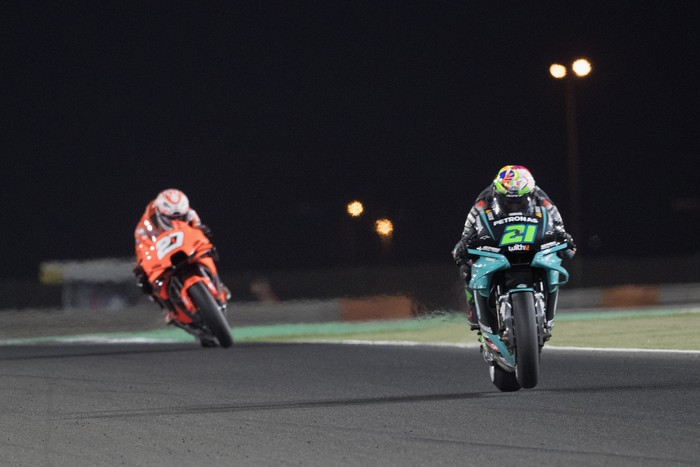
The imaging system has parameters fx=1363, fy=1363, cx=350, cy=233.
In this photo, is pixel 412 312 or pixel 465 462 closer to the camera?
pixel 465 462

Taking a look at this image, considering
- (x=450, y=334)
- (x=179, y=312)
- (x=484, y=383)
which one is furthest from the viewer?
(x=450, y=334)

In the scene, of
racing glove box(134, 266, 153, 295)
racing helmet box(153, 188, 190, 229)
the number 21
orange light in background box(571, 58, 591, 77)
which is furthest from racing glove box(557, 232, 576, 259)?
orange light in background box(571, 58, 591, 77)

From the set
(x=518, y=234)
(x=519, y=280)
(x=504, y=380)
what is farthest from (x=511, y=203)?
(x=504, y=380)

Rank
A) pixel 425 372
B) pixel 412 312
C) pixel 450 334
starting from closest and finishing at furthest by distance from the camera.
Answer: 1. pixel 425 372
2. pixel 450 334
3. pixel 412 312

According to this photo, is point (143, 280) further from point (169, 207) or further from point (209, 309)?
point (209, 309)

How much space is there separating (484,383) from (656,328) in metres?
8.18

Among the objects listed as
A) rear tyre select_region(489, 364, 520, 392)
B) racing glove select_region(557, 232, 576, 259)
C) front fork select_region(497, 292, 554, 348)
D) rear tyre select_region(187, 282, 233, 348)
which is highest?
racing glove select_region(557, 232, 576, 259)

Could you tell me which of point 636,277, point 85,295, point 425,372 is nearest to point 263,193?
point 636,277

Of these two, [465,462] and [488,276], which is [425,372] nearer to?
[488,276]

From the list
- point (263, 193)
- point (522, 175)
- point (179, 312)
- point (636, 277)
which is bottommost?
point (263, 193)

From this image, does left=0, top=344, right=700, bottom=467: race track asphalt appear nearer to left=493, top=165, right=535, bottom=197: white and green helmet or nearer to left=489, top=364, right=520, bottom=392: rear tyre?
left=489, top=364, right=520, bottom=392: rear tyre

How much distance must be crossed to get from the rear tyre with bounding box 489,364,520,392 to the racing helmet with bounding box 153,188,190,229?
655 centimetres

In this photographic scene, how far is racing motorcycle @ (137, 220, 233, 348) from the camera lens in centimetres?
1611

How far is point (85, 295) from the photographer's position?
79.6 ft
